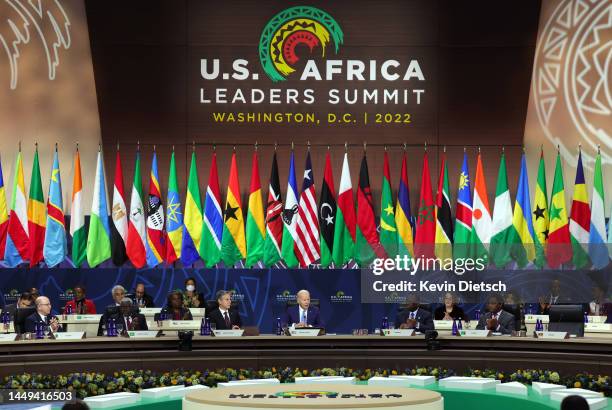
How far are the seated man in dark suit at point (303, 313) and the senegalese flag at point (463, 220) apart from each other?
3751 mm

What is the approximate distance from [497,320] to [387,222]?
14.7ft

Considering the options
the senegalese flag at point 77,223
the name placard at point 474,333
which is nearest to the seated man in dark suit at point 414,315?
the name placard at point 474,333

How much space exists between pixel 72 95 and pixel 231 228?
12.5 feet

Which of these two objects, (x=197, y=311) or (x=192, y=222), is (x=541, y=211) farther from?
(x=197, y=311)

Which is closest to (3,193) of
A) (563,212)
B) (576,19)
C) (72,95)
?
(72,95)

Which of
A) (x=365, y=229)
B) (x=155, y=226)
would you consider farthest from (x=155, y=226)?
(x=365, y=229)

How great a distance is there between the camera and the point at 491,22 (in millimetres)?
16375

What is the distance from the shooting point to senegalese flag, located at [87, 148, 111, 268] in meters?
14.5

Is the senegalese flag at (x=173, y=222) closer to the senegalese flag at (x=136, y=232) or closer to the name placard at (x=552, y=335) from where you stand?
the senegalese flag at (x=136, y=232)

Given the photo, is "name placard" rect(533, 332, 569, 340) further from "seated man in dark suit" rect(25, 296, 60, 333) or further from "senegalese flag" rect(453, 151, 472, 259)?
"seated man in dark suit" rect(25, 296, 60, 333)

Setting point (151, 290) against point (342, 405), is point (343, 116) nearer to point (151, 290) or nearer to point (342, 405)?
point (151, 290)

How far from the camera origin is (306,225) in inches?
579

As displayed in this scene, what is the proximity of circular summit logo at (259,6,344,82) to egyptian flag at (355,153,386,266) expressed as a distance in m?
2.68

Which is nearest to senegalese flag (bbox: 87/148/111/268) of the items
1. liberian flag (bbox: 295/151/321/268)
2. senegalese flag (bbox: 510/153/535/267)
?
liberian flag (bbox: 295/151/321/268)
